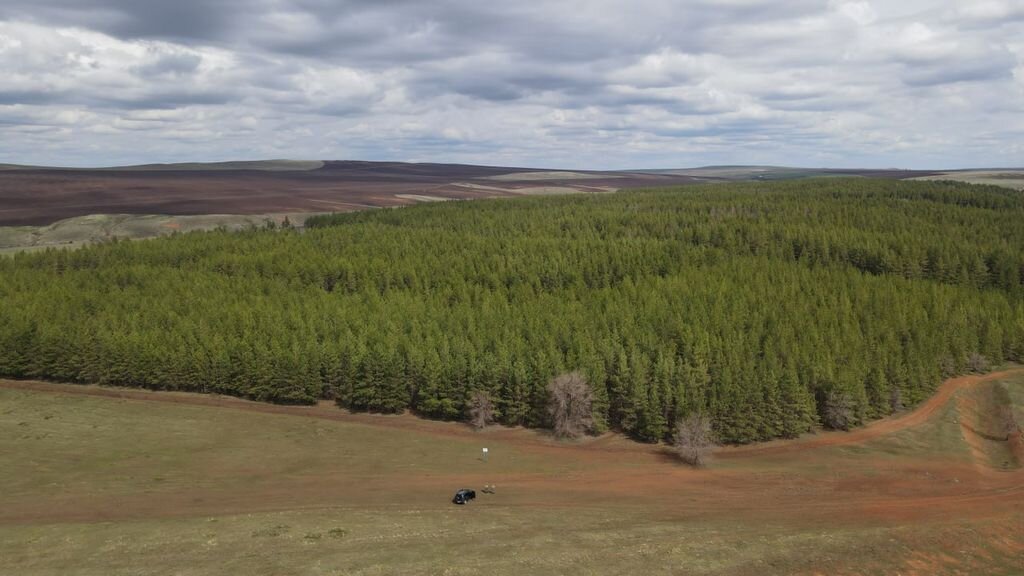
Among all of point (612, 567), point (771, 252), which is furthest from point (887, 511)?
point (771, 252)

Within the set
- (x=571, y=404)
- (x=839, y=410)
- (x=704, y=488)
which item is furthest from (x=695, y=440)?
(x=839, y=410)

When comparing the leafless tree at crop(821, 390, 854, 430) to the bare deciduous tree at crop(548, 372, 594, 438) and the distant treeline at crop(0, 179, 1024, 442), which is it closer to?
the distant treeline at crop(0, 179, 1024, 442)

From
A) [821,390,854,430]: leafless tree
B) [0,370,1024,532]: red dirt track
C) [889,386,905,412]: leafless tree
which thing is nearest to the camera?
[0,370,1024,532]: red dirt track

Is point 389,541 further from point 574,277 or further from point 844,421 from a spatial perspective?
point 574,277

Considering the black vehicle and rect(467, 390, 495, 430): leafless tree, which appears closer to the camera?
the black vehicle

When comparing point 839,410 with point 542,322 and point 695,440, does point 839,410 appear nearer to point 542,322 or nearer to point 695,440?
point 695,440

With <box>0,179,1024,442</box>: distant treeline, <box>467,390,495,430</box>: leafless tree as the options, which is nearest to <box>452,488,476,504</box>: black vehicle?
<box>467,390,495,430</box>: leafless tree
